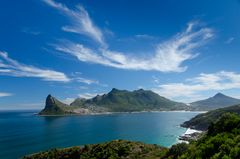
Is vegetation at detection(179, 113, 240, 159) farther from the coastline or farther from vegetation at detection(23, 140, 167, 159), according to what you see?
the coastline

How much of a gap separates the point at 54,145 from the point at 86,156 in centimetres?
7454

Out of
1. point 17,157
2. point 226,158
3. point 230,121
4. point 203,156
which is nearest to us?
point 226,158

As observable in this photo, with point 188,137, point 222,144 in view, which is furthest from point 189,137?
point 222,144

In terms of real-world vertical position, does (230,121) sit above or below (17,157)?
above

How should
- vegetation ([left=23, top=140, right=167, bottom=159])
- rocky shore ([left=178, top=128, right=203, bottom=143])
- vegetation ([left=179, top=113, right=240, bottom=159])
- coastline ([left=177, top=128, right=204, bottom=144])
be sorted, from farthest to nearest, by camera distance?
coastline ([left=177, top=128, right=204, bottom=144]) → rocky shore ([left=178, top=128, right=203, bottom=143]) → vegetation ([left=23, top=140, right=167, bottom=159]) → vegetation ([left=179, top=113, right=240, bottom=159])

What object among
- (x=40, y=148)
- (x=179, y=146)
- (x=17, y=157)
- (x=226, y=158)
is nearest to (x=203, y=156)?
(x=226, y=158)

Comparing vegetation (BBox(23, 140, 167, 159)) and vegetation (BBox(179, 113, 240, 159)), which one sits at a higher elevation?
vegetation (BBox(179, 113, 240, 159))

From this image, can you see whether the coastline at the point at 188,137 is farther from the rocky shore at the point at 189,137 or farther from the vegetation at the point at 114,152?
the vegetation at the point at 114,152

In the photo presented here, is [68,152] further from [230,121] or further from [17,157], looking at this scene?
[230,121]

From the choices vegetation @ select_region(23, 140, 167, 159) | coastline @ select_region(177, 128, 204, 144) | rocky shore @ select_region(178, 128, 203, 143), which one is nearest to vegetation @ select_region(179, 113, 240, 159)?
vegetation @ select_region(23, 140, 167, 159)

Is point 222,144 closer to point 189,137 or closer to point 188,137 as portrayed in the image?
point 189,137

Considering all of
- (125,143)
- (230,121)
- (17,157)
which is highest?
(230,121)

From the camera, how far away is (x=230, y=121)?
30.7m

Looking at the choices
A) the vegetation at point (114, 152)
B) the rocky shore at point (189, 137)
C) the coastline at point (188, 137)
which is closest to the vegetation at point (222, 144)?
the vegetation at point (114, 152)
